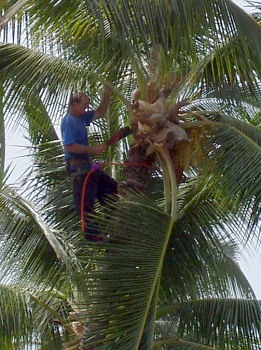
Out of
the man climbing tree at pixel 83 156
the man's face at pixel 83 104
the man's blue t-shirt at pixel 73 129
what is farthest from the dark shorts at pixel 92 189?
the man's face at pixel 83 104

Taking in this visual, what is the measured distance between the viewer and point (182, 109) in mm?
7625

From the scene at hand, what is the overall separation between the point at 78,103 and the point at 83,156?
0.49 m

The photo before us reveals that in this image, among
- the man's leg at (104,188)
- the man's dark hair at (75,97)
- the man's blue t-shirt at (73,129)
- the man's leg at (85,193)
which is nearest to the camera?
the man's dark hair at (75,97)

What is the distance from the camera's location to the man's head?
293 inches

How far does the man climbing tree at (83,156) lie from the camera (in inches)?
296

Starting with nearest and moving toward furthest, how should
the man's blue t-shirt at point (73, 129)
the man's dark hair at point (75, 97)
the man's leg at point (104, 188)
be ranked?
the man's dark hair at point (75, 97), the man's blue t-shirt at point (73, 129), the man's leg at point (104, 188)

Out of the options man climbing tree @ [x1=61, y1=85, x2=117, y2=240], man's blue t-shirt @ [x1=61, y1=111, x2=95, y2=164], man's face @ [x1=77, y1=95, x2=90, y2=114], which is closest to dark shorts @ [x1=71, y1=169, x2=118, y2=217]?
man climbing tree @ [x1=61, y1=85, x2=117, y2=240]

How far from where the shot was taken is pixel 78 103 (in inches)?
296

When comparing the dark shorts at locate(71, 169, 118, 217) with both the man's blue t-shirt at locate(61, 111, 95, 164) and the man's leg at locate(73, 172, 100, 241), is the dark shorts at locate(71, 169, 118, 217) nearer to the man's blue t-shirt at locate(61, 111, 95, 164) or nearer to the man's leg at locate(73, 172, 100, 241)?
the man's leg at locate(73, 172, 100, 241)

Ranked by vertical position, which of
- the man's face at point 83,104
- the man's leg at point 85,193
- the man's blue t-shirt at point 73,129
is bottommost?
the man's leg at point 85,193

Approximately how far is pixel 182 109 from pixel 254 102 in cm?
91

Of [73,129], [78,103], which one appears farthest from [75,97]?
[73,129]

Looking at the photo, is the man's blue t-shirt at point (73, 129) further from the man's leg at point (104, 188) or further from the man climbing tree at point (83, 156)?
the man's leg at point (104, 188)

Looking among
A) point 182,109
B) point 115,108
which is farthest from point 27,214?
point 182,109
